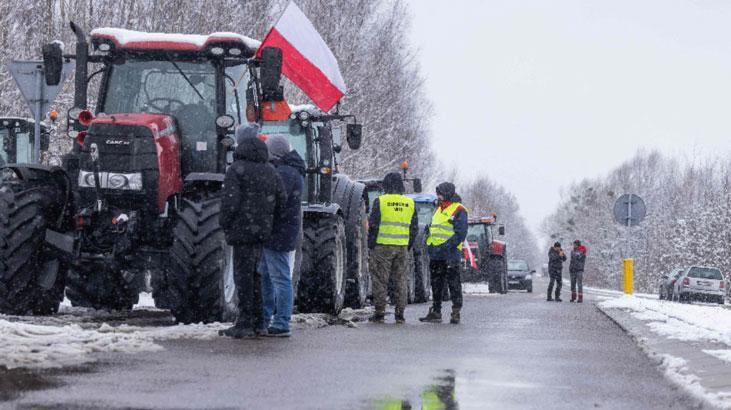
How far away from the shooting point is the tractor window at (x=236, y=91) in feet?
42.6

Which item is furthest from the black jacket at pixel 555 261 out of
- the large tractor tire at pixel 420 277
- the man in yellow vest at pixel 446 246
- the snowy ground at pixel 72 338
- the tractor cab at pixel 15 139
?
the snowy ground at pixel 72 338

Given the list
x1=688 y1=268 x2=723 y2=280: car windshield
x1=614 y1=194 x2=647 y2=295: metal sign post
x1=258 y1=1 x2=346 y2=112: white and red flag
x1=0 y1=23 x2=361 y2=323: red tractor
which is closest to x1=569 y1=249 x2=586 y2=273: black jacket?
x1=614 y1=194 x2=647 y2=295: metal sign post

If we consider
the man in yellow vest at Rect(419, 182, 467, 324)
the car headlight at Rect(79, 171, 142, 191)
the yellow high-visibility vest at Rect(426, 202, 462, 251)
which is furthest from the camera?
the yellow high-visibility vest at Rect(426, 202, 462, 251)

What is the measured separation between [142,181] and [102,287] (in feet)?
6.66

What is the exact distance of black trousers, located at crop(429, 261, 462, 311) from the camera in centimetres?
1534

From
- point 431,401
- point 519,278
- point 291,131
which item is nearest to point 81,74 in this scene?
point 291,131

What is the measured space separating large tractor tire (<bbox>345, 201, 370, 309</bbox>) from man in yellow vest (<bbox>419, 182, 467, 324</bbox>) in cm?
184

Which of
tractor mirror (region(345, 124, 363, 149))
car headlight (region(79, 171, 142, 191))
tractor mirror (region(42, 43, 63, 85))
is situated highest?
tractor mirror (region(42, 43, 63, 85))

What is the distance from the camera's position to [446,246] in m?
15.5

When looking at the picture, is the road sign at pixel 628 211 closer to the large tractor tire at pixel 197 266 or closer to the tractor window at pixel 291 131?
the tractor window at pixel 291 131

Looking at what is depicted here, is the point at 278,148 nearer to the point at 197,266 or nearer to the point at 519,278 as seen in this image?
the point at 197,266

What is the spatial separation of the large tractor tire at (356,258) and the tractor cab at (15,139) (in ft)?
20.3

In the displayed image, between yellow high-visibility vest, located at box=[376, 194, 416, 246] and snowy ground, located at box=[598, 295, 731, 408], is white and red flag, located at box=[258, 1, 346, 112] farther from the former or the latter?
snowy ground, located at box=[598, 295, 731, 408]

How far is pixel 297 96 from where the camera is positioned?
135ft
